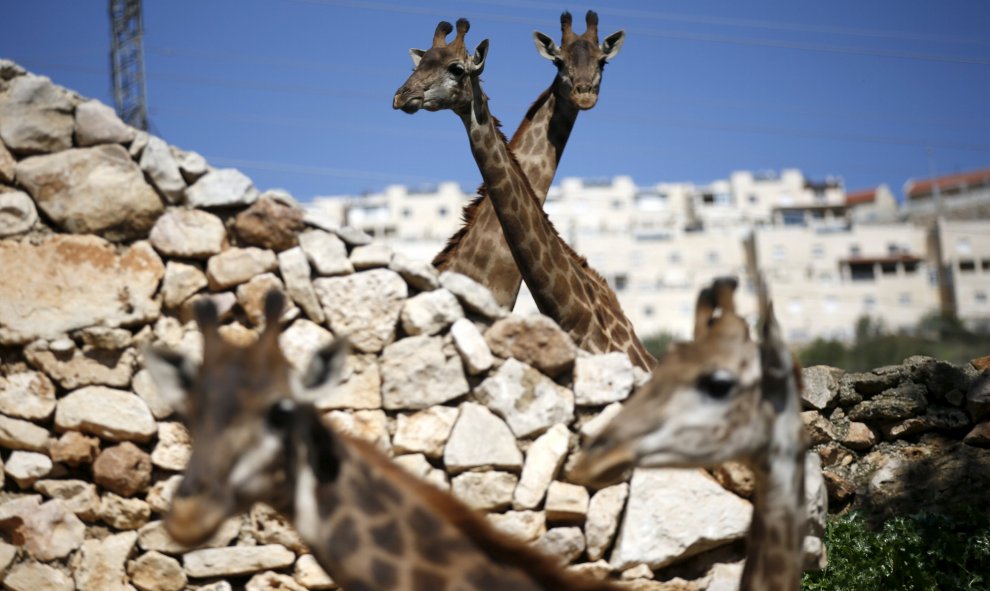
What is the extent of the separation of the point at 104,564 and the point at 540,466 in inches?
105

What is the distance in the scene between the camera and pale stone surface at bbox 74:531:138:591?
6.37 metres

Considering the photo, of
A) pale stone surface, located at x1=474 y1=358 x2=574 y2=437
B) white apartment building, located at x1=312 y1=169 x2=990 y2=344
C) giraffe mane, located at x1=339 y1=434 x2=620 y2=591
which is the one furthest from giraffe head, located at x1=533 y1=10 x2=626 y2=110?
white apartment building, located at x1=312 y1=169 x2=990 y2=344

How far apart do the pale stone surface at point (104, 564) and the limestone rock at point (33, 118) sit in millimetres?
2519

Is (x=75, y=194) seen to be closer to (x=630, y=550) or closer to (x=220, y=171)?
(x=220, y=171)

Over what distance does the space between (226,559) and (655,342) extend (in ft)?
186

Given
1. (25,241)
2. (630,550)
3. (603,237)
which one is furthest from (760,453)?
(603,237)

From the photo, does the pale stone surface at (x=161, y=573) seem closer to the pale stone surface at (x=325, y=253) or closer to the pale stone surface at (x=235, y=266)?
the pale stone surface at (x=235, y=266)

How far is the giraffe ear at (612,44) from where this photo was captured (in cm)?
922

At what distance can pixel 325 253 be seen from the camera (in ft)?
22.4

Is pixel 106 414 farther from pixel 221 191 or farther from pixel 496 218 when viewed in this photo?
pixel 496 218

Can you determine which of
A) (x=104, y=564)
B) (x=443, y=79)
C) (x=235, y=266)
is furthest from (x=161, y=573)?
(x=443, y=79)

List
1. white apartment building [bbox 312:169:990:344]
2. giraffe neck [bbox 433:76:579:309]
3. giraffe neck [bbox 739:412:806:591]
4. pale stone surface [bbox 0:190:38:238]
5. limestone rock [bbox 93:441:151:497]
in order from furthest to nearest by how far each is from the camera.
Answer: white apartment building [bbox 312:169:990:344]
giraffe neck [bbox 433:76:579:309]
pale stone surface [bbox 0:190:38:238]
limestone rock [bbox 93:441:151:497]
giraffe neck [bbox 739:412:806:591]

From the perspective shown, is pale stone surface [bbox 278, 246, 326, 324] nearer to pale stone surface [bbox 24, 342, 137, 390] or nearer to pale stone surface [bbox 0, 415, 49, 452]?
pale stone surface [bbox 24, 342, 137, 390]

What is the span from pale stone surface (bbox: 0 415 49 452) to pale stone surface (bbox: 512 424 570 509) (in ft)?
9.46
